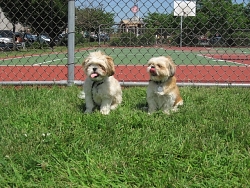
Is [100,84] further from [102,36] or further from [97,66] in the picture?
[102,36]

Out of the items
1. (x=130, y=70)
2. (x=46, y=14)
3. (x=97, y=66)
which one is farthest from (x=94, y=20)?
(x=97, y=66)

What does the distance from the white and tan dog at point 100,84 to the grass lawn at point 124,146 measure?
15 centimetres

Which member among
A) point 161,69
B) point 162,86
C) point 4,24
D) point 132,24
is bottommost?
point 162,86

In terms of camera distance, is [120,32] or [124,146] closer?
[124,146]

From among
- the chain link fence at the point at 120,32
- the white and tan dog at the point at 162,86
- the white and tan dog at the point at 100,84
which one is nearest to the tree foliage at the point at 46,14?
the chain link fence at the point at 120,32

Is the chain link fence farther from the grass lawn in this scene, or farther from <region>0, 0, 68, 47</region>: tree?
the grass lawn

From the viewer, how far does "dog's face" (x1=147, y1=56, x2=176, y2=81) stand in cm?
331

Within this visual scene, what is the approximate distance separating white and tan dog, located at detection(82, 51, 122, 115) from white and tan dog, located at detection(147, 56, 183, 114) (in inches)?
16.4

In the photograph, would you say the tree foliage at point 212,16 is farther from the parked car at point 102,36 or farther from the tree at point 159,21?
the parked car at point 102,36

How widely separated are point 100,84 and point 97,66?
0.84 ft

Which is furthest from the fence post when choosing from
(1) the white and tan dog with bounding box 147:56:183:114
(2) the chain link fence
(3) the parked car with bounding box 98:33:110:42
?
(3) the parked car with bounding box 98:33:110:42

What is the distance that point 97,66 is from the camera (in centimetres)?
325

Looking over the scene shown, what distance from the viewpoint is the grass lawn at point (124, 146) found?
78.3 inches

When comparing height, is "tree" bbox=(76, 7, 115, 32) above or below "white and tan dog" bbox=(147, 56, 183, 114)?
above
